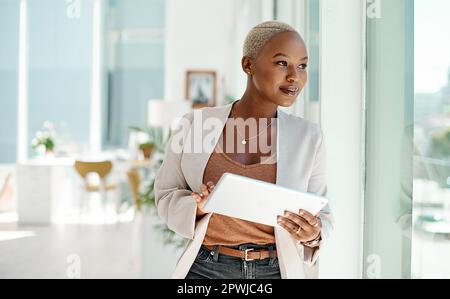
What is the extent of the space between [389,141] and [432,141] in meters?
0.25

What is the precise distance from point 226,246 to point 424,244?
524 mm

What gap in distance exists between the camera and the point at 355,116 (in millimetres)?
1687

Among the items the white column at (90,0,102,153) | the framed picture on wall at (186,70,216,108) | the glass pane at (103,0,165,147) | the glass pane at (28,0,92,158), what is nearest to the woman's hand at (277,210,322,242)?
the glass pane at (28,0,92,158)

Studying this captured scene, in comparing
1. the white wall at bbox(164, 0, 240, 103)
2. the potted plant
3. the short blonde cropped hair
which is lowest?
the potted plant

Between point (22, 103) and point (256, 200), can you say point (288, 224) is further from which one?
point (22, 103)

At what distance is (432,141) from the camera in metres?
1.24

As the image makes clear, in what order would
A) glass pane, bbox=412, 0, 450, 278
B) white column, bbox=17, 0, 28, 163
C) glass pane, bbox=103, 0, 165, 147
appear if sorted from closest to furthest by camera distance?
glass pane, bbox=412, 0, 450, 278
white column, bbox=17, 0, 28, 163
glass pane, bbox=103, 0, 165, 147

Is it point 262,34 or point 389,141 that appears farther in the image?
point 389,141

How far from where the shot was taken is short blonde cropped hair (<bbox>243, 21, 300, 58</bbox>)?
106 centimetres

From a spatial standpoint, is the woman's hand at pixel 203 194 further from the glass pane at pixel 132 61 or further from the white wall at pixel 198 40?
the glass pane at pixel 132 61

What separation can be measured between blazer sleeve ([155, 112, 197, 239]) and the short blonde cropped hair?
19 centimetres

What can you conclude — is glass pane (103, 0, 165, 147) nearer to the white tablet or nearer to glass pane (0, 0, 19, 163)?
glass pane (0, 0, 19, 163)

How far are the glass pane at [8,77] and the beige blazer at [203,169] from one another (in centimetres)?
354

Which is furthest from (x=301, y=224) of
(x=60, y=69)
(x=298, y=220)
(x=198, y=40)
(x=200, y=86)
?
(x=198, y=40)
